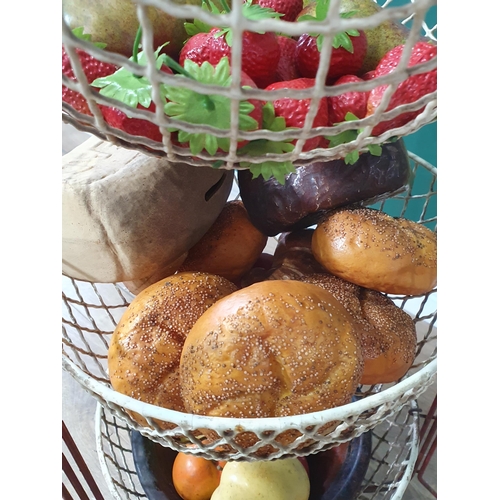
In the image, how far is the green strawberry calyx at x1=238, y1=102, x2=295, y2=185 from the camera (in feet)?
1.08

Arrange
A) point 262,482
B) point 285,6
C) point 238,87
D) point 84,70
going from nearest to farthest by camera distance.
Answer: point 238,87 → point 84,70 → point 285,6 → point 262,482

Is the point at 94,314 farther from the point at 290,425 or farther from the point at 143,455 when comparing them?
the point at 290,425

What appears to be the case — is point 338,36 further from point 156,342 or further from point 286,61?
point 156,342

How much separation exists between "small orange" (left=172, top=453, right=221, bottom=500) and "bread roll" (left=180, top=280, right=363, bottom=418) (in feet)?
0.89

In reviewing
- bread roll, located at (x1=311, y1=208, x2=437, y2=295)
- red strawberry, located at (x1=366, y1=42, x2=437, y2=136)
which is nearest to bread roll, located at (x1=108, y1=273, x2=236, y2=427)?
bread roll, located at (x1=311, y1=208, x2=437, y2=295)

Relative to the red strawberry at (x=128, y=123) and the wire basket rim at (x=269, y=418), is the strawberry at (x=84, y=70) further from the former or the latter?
the wire basket rim at (x=269, y=418)

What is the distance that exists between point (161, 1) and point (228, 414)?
0.30m

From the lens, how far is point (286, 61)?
413mm

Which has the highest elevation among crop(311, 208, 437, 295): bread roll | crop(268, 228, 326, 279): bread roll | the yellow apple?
crop(311, 208, 437, 295): bread roll

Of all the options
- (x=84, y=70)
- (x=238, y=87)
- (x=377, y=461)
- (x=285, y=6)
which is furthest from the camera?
(x=377, y=461)

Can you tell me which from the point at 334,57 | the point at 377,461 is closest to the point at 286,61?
the point at 334,57

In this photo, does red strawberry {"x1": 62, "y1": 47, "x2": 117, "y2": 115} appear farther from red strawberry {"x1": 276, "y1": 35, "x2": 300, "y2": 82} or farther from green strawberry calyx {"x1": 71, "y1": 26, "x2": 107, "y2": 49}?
red strawberry {"x1": 276, "y1": 35, "x2": 300, "y2": 82}

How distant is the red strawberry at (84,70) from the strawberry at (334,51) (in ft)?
0.54

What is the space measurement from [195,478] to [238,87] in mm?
541
